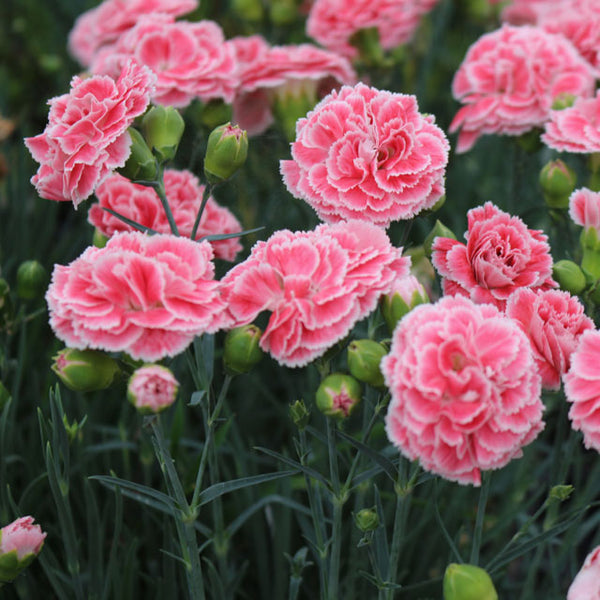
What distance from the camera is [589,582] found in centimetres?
68

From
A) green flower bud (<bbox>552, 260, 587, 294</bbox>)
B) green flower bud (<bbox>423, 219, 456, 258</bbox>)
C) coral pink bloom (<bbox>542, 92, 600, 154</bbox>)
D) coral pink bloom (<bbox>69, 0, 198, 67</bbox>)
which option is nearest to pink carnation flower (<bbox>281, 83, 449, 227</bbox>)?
green flower bud (<bbox>423, 219, 456, 258</bbox>)

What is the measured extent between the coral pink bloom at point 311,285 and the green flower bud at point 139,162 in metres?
0.18

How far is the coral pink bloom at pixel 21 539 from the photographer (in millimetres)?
770

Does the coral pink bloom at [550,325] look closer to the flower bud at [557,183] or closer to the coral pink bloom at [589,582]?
the coral pink bloom at [589,582]

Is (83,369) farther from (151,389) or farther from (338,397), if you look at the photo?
(338,397)

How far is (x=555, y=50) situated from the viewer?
4.02ft

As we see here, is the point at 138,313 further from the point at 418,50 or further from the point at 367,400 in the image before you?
the point at 418,50

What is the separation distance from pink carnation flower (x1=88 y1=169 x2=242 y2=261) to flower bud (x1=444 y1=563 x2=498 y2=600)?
1.60 ft

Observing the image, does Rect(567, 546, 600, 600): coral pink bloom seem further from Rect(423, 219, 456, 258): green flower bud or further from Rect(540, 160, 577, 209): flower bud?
Rect(540, 160, 577, 209): flower bud

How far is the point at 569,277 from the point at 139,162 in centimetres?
49

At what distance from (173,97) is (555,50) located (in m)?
0.62

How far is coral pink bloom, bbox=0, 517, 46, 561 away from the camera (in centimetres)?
77

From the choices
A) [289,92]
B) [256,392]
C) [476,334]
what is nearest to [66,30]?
[289,92]

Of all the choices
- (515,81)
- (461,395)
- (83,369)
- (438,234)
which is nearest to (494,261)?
(438,234)
